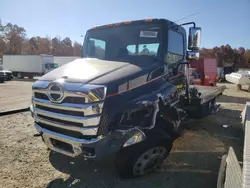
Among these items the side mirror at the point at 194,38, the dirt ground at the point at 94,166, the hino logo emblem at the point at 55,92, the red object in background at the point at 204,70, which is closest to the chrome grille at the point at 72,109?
the hino logo emblem at the point at 55,92

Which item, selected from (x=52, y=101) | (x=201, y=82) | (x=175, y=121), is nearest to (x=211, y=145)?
(x=175, y=121)

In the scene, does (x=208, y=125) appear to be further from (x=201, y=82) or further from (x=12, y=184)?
(x=201, y=82)

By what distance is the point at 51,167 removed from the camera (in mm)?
4031

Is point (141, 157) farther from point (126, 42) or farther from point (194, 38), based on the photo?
point (194, 38)

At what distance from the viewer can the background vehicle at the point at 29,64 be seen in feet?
94.6

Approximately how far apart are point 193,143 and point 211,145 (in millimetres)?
402

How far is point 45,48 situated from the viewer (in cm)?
7356

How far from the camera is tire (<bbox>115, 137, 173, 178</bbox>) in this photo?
3328 millimetres

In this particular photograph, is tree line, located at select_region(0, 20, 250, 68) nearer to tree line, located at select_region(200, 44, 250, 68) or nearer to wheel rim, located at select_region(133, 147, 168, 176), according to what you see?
tree line, located at select_region(200, 44, 250, 68)

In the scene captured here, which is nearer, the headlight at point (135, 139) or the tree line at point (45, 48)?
the headlight at point (135, 139)

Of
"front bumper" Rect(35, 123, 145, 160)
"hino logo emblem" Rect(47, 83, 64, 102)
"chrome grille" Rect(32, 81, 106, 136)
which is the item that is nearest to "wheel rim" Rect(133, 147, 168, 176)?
"front bumper" Rect(35, 123, 145, 160)

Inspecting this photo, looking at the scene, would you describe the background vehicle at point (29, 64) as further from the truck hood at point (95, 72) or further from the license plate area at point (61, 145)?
the license plate area at point (61, 145)

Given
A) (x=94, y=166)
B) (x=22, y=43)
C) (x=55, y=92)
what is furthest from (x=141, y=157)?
(x=22, y=43)

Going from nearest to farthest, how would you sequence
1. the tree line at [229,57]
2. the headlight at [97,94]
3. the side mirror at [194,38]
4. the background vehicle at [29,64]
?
the headlight at [97,94] < the side mirror at [194,38] < the background vehicle at [29,64] < the tree line at [229,57]
